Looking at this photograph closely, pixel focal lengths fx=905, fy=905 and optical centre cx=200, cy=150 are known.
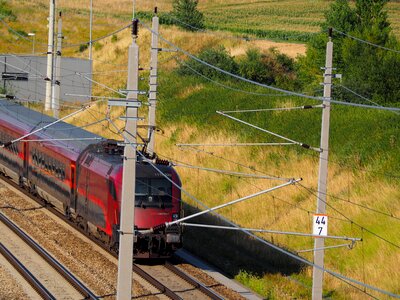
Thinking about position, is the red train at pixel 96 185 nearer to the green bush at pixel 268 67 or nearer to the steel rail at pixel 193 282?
the steel rail at pixel 193 282

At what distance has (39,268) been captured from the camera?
2647 cm

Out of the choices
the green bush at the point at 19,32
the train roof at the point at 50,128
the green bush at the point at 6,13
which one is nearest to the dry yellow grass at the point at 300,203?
the train roof at the point at 50,128

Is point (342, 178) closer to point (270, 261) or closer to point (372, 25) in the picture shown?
point (270, 261)

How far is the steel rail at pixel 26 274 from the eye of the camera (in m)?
23.3

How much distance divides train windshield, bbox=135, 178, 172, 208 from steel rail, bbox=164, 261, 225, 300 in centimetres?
201

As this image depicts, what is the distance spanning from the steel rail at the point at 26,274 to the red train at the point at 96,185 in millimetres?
2539

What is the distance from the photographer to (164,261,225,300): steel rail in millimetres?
23875

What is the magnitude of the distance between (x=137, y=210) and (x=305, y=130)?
19.0 meters

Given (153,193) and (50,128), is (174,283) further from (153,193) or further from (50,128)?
(50,128)

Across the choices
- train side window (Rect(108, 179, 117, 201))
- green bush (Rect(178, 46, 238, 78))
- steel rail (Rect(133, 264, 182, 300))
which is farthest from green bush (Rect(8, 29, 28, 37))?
steel rail (Rect(133, 264, 182, 300))

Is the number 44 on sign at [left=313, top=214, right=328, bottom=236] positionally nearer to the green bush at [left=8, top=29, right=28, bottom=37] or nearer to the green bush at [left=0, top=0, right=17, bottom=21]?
the green bush at [left=8, top=29, right=28, bottom=37]

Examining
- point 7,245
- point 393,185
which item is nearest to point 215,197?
point 393,185

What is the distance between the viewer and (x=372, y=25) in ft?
217

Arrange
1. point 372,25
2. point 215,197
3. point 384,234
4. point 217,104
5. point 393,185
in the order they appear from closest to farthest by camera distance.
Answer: point 384,234 < point 393,185 < point 215,197 < point 217,104 < point 372,25
